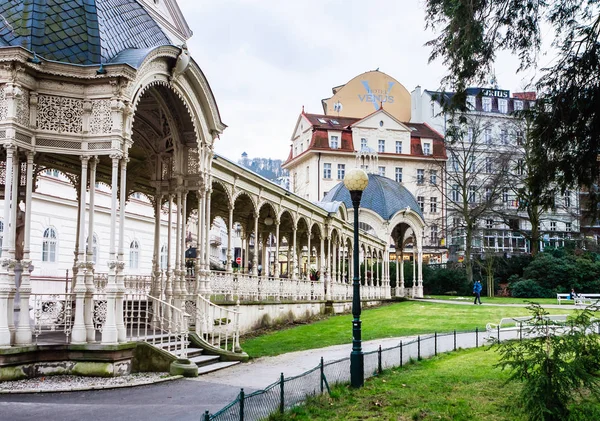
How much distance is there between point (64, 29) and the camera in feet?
40.8

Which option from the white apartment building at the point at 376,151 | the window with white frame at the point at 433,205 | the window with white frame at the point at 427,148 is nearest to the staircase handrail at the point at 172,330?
the white apartment building at the point at 376,151

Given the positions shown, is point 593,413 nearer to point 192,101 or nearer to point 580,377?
point 580,377

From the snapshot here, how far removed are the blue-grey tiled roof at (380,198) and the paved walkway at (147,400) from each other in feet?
105

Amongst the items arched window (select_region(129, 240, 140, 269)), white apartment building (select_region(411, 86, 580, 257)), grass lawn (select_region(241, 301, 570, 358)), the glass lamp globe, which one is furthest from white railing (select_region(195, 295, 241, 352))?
white apartment building (select_region(411, 86, 580, 257))

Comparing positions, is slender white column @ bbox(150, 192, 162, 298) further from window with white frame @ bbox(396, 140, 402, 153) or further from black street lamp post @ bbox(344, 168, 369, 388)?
window with white frame @ bbox(396, 140, 402, 153)

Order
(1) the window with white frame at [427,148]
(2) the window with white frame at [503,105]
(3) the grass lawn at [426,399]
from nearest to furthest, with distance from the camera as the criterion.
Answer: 1. (3) the grass lawn at [426,399]
2. (1) the window with white frame at [427,148]
3. (2) the window with white frame at [503,105]

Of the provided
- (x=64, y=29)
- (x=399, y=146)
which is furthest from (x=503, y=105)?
(x=64, y=29)

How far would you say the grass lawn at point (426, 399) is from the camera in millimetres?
9430

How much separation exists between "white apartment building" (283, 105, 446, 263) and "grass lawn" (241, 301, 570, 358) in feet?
109

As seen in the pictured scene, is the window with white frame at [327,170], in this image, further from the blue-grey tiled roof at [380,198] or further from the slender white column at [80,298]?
the slender white column at [80,298]

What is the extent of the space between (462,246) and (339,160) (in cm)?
1506

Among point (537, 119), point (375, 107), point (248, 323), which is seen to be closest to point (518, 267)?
point (375, 107)

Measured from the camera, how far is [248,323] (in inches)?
835

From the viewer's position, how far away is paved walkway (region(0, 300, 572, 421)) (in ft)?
28.7
